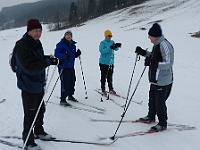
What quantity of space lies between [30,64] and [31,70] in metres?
0.10

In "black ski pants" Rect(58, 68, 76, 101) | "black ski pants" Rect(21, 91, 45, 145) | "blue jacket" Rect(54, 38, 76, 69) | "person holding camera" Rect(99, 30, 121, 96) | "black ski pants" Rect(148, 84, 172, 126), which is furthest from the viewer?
"person holding camera" Rect(99, 30, 121, 96)

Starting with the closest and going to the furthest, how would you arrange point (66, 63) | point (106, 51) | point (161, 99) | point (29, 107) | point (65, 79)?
point (29, 107)
point (161, 99)
point (66, 63)
point (65, 79)
point (106, 51)

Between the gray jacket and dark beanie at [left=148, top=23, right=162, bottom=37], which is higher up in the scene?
dark beanie at [left=148, top=23, right=162, bottom=37]

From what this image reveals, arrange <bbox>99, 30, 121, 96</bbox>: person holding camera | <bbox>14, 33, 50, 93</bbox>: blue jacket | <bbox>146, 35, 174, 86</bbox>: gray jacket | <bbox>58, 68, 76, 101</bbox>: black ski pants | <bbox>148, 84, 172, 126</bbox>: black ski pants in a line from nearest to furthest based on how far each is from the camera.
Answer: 1. <bbox>14, 33, 50, 93</bbox>: blue jacket
2. <bbox>146, 35, 174, 86</bbox>: gray jacket
3. <bbox>148, 84, 172, 126</bbox>: black ski pants
4. <bbox>58, 68, 76, 101</bbox>: black ski pants
5. <bbox>99, 30, 121, 96</bbox>: person holding camera

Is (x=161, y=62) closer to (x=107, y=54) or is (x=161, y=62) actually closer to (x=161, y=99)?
(x=161, y=99)

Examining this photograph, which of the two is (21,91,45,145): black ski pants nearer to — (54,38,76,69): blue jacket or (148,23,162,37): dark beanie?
(54,38,76,69): blue jacket

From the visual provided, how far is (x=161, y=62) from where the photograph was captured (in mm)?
5031

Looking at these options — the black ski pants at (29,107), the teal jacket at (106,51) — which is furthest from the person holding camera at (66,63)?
the black ski pants at (29,107)

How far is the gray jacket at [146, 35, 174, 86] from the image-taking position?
4977 millimetres

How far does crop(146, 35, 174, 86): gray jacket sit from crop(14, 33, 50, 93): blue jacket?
213 centimetres

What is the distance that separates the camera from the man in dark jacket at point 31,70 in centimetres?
412

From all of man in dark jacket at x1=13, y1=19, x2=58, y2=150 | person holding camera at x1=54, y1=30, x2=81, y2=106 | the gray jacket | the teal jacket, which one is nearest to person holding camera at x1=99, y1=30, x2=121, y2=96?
the teal jacket

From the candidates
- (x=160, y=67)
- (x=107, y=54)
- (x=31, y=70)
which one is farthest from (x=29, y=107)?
(x=107, y=54)

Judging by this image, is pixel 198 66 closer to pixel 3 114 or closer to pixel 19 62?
pixel 3 114
